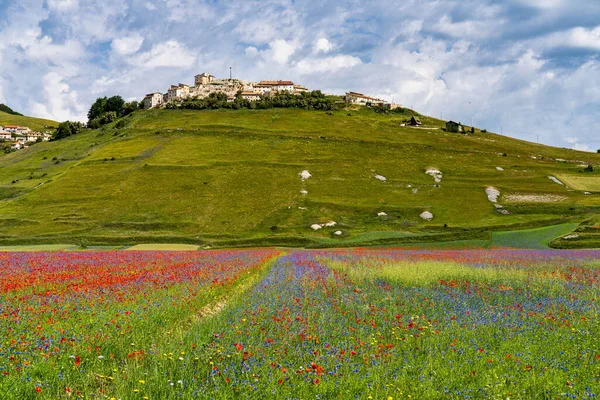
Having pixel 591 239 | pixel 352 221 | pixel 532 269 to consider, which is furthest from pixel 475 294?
pixel 352 221

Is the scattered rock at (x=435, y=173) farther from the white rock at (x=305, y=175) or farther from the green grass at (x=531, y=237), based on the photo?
the green grass at (x=531, y=237)

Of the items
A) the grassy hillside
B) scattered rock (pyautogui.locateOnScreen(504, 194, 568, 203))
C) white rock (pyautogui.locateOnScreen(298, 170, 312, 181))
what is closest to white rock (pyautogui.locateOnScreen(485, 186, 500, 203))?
the grassy hillside

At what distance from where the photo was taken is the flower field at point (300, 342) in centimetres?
935

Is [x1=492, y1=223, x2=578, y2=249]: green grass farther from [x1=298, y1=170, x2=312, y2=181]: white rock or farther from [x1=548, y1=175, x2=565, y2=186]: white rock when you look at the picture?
[x1=298, y1=170, x2=312, y2=181]: white rock

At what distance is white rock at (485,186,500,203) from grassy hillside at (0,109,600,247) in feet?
6.11

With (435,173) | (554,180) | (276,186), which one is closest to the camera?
(276,186)

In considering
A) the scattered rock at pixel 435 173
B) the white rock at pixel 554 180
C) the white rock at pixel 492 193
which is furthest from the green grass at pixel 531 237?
the scattered rock at pixel 435 173

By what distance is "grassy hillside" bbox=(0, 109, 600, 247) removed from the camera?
297ft

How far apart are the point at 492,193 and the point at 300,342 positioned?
108740 mm

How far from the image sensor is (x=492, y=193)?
4333 inches

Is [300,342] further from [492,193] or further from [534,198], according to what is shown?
[534,198]

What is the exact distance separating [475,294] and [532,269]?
14.1m

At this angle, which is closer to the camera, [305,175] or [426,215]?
[426,215]

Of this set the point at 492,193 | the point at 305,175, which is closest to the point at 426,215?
→ the point at 492,193
